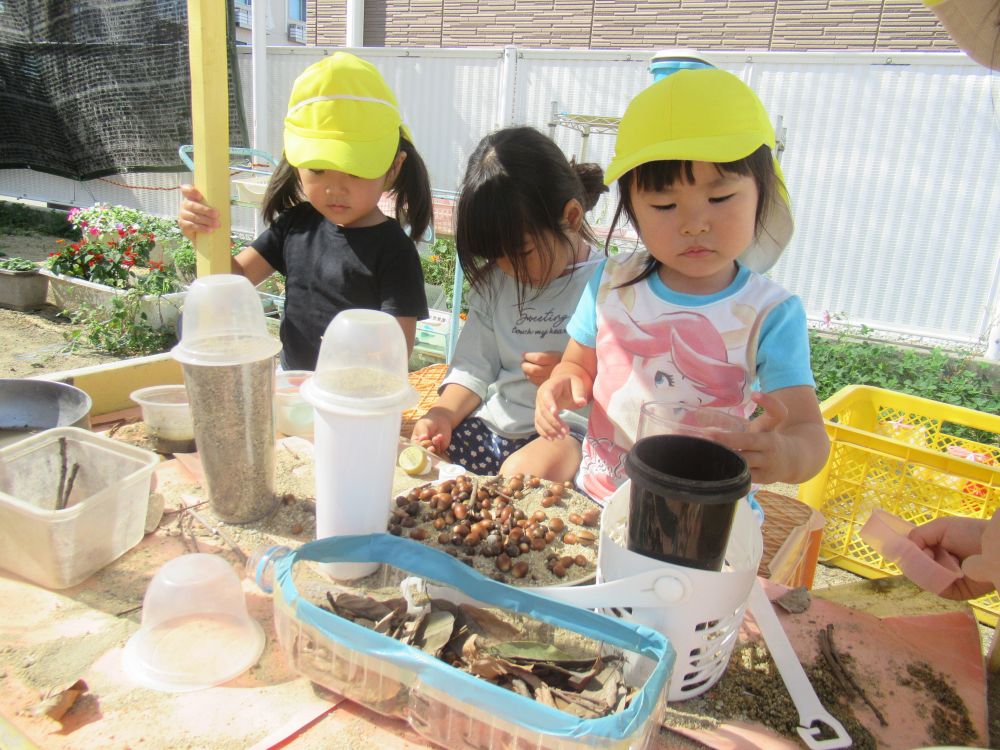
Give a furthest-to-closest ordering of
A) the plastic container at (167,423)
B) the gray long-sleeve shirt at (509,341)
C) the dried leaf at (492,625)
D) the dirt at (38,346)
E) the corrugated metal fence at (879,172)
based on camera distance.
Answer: the corrugated metal fence at (879,172), the dirt at (38,346), the gray long-sleeve shirt at (509,341), the plastic container at (167,423), the dried leaf at (492,625)

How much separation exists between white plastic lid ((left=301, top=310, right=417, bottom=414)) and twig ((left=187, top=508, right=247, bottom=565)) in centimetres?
32

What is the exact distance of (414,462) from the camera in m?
1.52

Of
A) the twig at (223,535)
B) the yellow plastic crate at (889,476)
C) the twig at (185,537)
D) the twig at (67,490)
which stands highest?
the twig at (67,490)

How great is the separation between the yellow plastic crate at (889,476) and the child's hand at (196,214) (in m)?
1.77

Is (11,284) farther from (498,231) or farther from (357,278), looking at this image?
(498,231)

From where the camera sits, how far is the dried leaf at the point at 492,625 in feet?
2.88

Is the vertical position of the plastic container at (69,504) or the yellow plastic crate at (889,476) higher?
the plastic container at (69,504)

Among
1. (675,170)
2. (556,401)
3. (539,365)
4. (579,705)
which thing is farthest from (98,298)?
(579,705)

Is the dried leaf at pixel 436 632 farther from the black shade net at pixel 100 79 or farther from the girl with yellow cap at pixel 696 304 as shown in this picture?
the black shade net at pixel 100 79

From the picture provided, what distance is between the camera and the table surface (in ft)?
2.66

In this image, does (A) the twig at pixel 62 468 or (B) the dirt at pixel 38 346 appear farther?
(B) the dirt at pixel 38 346

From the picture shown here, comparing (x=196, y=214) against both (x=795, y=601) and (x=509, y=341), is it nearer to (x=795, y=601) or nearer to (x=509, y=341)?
(x=509, y=341)

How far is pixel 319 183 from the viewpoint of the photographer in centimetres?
180

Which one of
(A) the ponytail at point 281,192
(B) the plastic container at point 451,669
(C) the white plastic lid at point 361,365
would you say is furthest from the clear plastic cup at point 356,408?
(A) the ponytail at point 281,192
